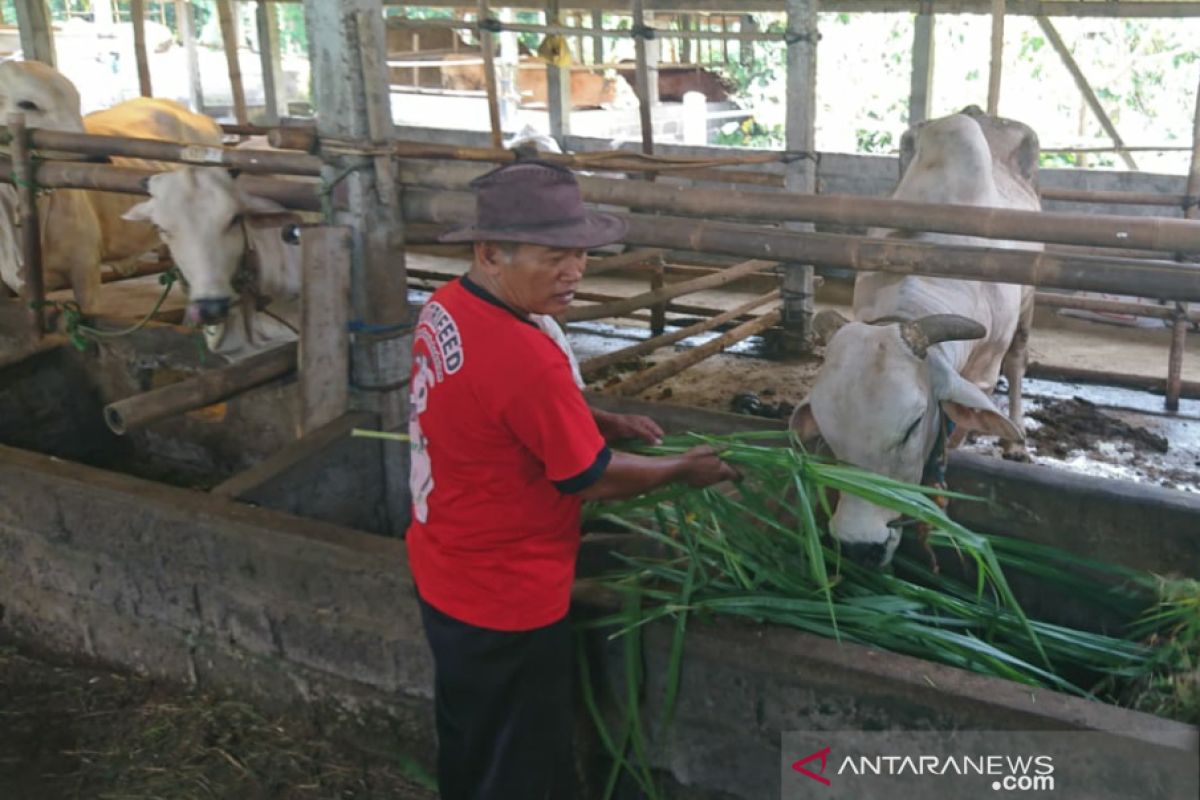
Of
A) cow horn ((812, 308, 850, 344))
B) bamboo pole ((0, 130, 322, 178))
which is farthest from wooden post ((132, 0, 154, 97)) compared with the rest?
cow horn ((812, 308, 850, 344))

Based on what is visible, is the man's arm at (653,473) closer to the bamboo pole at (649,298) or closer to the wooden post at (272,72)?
the bamboo pole at (649,298)

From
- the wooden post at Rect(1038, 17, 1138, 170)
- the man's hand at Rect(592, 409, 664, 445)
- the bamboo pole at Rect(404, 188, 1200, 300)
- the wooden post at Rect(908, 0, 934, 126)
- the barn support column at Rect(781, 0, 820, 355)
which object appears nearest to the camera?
the man's hand at Rect(592, 409, 664, 445)

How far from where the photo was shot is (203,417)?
15.8 ft

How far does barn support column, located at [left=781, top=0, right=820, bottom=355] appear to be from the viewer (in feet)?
20.7

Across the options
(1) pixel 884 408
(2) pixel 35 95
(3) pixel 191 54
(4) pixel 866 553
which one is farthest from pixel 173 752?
(3) pixel 191 54

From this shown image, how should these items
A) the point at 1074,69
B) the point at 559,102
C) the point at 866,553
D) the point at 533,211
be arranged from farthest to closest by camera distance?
the point at 559,102 < the point at 1074,69 < the point at 866,553 < the point at 533,211

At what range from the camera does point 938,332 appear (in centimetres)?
306

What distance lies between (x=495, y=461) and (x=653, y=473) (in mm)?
332

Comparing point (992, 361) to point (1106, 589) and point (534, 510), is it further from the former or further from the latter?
point (534, 510)

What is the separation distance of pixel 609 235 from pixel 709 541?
0.86 m

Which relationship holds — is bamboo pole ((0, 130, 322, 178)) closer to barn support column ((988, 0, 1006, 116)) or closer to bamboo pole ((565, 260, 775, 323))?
Answer: bamboo pole ((565, 260, 775, 323))

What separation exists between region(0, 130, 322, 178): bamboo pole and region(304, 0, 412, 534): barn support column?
0.20 m

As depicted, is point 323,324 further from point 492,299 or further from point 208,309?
point 492,299

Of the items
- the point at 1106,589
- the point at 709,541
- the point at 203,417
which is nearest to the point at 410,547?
the point at 709,541
